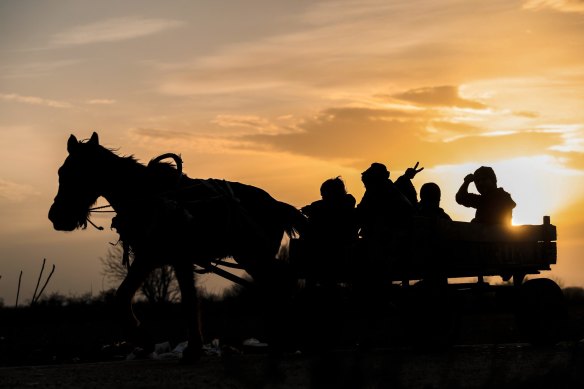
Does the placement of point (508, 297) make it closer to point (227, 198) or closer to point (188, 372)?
point (227, 198)

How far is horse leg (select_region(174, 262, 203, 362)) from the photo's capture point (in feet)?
41.1

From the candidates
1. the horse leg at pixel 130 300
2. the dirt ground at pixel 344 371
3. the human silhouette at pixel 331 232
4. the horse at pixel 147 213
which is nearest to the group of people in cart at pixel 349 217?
the human silhouette at pixel 331 232

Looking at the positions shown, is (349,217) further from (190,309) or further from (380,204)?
(190,309)

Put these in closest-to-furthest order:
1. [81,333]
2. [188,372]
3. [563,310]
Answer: [188,372] < [563,310] < [81,333]

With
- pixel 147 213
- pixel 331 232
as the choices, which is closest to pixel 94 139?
pixel 147 213

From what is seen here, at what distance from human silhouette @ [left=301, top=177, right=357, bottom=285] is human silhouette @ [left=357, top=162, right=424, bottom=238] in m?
0.17

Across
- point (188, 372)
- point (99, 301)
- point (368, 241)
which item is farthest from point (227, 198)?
point (99, 301)

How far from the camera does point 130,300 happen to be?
12641 millimetres

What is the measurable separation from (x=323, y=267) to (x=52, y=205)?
3.56 meters

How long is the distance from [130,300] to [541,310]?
5.38 meters

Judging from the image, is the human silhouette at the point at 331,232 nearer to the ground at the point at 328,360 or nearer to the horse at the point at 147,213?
the ground at the point at 328,360

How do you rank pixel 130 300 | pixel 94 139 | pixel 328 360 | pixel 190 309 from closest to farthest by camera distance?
pixel 328 360, pixel 130 300, pixel 190 309, pixel 94 139

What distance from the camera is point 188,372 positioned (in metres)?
11.5

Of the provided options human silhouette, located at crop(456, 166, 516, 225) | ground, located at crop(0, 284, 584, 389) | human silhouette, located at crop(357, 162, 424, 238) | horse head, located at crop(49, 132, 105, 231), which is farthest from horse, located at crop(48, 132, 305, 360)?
human silhouette, located at crop(456, 166, 516, 225)
